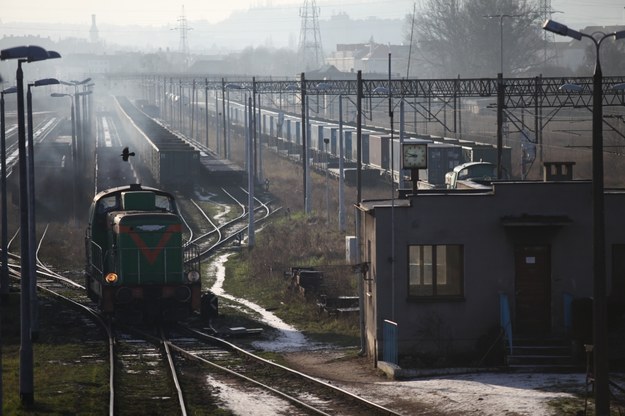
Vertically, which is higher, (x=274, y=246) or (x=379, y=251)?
(x=379, y=251)

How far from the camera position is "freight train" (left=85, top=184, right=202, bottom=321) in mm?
30906

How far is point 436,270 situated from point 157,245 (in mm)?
9374

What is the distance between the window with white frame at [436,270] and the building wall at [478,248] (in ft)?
0.58

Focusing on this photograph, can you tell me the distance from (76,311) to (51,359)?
330 inches

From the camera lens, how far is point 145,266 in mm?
31438

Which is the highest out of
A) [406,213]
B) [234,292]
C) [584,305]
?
[406,213]

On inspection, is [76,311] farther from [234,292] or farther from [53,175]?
[53,175]

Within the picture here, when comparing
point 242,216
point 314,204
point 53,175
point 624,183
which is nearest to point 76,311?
point 242,216

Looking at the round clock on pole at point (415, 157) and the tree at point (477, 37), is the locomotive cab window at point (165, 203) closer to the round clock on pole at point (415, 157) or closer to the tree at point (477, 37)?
the round clock on pole at point (415, 157)

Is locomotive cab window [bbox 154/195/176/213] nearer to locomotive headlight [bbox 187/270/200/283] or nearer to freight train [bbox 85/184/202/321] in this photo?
freight train [bbox 85/184/202/321]

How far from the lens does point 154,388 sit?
76.8 feet

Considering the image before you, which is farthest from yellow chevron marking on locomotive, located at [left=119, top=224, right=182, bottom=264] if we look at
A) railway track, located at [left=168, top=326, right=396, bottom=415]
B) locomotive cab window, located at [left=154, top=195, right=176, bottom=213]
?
railway track, located at [left=168, top=326, right=396, bottom=415]

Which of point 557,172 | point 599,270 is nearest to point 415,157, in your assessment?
point 557,172

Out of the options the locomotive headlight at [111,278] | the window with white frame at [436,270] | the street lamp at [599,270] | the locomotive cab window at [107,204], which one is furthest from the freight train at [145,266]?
the street lamp at [599,270]
